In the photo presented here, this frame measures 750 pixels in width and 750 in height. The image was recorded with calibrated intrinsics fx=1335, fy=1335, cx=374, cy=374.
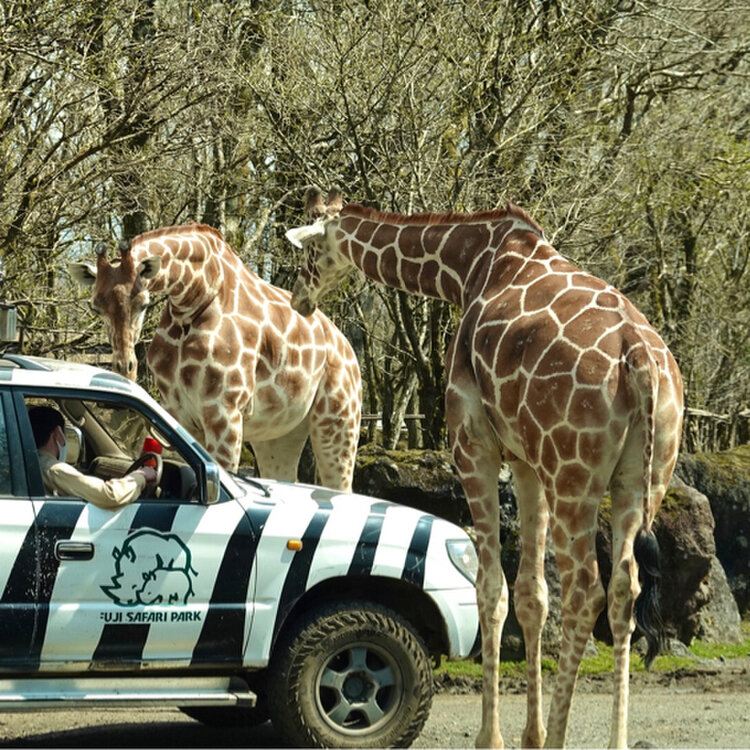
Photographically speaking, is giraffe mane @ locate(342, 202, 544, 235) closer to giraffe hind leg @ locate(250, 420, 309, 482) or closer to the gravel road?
giraffe hind leg @ locate(250, 420, 309, 482)

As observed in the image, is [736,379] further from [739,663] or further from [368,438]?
[739,663]

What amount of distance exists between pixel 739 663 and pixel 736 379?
1384 cm

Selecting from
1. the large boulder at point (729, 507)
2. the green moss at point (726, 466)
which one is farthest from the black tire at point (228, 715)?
the green moss at point (726, 466)

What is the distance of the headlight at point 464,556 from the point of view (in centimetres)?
747

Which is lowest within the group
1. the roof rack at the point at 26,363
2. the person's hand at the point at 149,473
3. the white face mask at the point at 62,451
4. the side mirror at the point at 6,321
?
the person's hand at the point at 149,473

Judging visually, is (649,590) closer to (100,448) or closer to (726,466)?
(100,448)

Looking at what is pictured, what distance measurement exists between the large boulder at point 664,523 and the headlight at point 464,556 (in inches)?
123

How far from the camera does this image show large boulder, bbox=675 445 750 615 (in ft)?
41.4

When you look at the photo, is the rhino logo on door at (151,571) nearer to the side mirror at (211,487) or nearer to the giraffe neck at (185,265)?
the side mirror at (211,487)

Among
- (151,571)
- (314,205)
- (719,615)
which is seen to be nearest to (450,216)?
(314,205)

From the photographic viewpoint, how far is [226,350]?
10.1 metres

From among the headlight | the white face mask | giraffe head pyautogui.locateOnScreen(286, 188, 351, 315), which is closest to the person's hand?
the white face mask

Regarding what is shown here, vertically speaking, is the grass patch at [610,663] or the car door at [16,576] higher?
the car door at [16,576]

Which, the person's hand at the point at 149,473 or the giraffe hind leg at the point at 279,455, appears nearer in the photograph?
the person's hand at the point at 149,473
